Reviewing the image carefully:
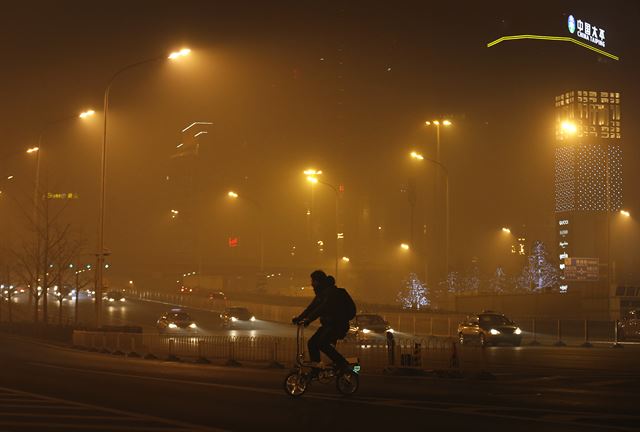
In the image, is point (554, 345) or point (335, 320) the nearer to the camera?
point (335, 320)

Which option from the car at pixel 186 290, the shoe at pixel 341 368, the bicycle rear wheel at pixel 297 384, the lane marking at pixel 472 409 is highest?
the car at pixel 186 290

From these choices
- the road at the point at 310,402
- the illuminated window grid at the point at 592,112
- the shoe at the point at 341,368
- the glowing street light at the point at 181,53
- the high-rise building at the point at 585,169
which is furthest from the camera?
the illuminated window grid at the point at 592,112

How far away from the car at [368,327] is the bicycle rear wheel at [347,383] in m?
30.4

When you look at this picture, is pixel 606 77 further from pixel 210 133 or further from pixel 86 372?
pixel 86 372

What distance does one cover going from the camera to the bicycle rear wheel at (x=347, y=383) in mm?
16047

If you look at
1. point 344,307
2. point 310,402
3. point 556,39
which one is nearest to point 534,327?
point 344,307

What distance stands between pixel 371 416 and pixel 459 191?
482 ft

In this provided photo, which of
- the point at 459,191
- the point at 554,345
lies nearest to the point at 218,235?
the point at 459,191

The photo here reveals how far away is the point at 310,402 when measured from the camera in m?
15.5

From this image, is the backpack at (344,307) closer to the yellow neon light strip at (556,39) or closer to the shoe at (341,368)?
the shoe at (341,368)

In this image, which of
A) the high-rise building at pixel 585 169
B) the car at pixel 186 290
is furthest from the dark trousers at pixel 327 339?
the high-rise building at pixel 585 169

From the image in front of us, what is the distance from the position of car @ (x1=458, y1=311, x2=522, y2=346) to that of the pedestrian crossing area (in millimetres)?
28058

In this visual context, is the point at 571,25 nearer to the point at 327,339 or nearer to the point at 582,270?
the point at 582,270

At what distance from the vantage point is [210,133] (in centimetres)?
19650
